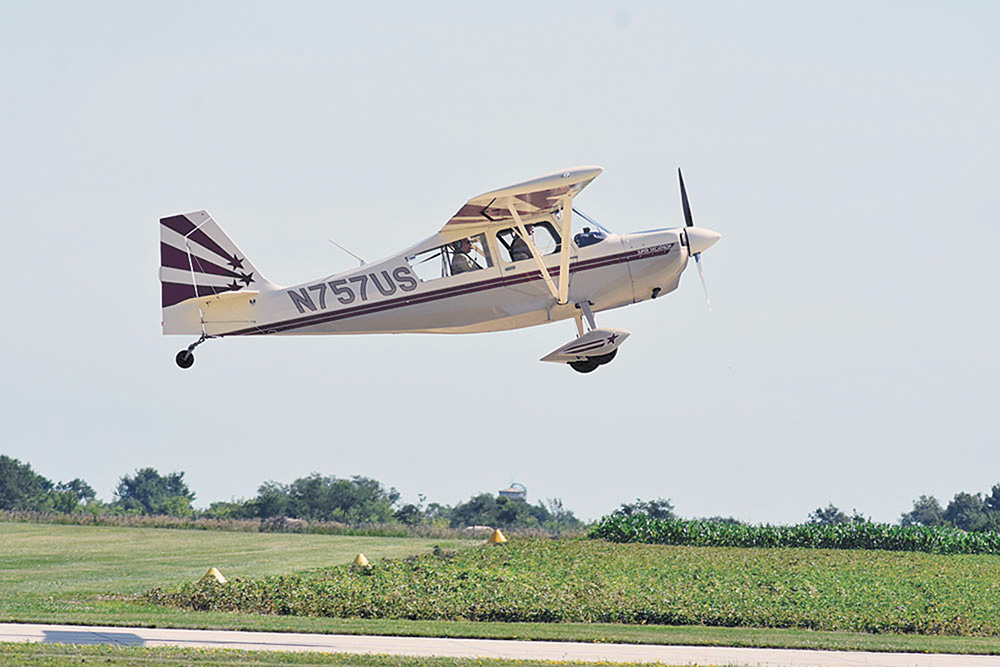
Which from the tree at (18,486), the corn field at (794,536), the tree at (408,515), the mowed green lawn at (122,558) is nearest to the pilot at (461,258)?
the mowed green lawn at (122,558)

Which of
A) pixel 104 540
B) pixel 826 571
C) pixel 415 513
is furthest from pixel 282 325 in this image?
pixel 415 513

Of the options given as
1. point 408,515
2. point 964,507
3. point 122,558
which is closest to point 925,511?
point 964,507

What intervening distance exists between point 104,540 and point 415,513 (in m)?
43.4

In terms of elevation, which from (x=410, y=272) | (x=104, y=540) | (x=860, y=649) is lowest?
(x=860, y=649)

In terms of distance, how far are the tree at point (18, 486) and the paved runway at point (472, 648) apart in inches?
2998

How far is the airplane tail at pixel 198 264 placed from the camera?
21.2 m

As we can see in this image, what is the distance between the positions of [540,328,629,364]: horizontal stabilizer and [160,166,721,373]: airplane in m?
0.02

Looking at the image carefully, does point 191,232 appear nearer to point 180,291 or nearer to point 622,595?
point 180,291

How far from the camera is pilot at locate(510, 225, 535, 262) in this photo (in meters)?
21.3

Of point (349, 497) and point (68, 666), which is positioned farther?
point (349, 497)

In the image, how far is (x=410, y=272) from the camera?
69.6ft

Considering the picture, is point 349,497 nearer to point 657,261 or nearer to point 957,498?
point 957,498

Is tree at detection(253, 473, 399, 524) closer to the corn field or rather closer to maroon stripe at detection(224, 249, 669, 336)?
the corn field

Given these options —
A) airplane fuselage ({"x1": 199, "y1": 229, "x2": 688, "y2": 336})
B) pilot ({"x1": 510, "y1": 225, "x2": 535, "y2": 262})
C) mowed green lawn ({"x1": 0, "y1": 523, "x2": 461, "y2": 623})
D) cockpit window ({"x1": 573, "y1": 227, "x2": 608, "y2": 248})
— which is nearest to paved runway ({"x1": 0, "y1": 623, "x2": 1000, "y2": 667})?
mowed green lawn ({"x1": 0, "y1": 523, "x2": 461, "y2": 623})
